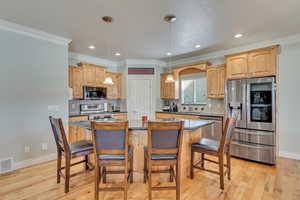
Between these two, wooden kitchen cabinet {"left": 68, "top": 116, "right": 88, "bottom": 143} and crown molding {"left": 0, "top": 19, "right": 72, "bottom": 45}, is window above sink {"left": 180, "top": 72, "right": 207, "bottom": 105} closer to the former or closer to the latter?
wooden kitchen cabinet {"left": 68, "top": 116, "right": 88, "bottom": 143}

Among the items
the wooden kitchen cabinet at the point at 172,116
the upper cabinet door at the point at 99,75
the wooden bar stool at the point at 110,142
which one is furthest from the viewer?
the upper cabinet door at the point at 99,75

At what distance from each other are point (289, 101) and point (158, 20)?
3486 millimetres

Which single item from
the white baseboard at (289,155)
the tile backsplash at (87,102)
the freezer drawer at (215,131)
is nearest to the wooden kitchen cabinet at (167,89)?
the tile backsplash at (87,102)

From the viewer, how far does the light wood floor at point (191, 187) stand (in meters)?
2.07

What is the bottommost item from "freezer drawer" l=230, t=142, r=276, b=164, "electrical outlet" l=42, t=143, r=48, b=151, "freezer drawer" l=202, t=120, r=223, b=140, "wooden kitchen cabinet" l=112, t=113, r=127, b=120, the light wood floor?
the light wood floor

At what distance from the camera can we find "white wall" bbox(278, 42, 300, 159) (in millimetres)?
3344

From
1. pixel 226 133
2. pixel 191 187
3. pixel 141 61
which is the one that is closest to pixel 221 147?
pixel 226 133

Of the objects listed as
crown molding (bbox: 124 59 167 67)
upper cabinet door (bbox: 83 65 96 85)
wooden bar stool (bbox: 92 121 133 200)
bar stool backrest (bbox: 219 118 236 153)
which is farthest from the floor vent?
crown molding (bbox: 124 59 167 67)

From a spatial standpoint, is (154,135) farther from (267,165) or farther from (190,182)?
(267,165)

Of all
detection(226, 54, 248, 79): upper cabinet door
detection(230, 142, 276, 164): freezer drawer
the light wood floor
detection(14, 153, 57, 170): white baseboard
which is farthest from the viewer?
detection(226, 54, 248, 79): upper cabinet door

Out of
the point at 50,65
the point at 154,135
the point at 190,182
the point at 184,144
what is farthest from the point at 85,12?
the point at 190,182

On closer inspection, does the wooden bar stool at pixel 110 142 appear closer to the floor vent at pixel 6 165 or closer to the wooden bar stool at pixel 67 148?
the wooden bar stool at pixel 67 148

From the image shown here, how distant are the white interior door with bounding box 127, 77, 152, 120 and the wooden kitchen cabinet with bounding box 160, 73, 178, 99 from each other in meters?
0.48

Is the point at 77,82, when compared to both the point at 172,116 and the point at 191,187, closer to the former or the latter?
the point at 172,116
